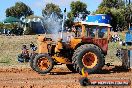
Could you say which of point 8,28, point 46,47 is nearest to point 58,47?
point 46,47

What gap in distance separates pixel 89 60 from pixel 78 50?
690 mm

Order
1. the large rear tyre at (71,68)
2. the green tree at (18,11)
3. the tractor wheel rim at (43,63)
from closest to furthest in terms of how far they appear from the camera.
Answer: the tractor wheel rim at (43,63), the large rear tyre at (71,68), the green tree at (18,11)

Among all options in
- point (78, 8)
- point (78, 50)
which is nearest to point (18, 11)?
point (78, 8)

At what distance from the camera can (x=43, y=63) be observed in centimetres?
1731

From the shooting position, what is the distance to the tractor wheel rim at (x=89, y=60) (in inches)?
679

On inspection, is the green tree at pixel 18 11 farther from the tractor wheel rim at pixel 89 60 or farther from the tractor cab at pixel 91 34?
the tractor wheel rim at pixel 89 60

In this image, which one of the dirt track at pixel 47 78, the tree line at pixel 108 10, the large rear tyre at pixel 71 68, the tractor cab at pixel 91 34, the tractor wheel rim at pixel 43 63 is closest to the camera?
the dirt track at pixel 47 78

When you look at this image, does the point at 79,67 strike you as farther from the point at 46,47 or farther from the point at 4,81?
the point at 4,81

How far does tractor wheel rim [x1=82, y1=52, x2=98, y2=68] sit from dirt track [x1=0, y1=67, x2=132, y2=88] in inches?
20.7

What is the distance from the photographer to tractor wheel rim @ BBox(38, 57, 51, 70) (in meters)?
17.2

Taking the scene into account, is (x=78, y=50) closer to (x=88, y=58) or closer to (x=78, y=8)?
(x=88, y=58)

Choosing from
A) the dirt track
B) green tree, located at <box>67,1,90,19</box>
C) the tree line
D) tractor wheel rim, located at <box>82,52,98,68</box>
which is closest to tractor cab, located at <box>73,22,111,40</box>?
tractor wheel rim, located at <box>82,52,98,68</box>

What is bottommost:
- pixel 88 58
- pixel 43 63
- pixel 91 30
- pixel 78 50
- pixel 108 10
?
pixel 43 63

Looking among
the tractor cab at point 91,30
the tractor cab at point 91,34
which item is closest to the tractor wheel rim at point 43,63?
the tractor cab at point 91,34
